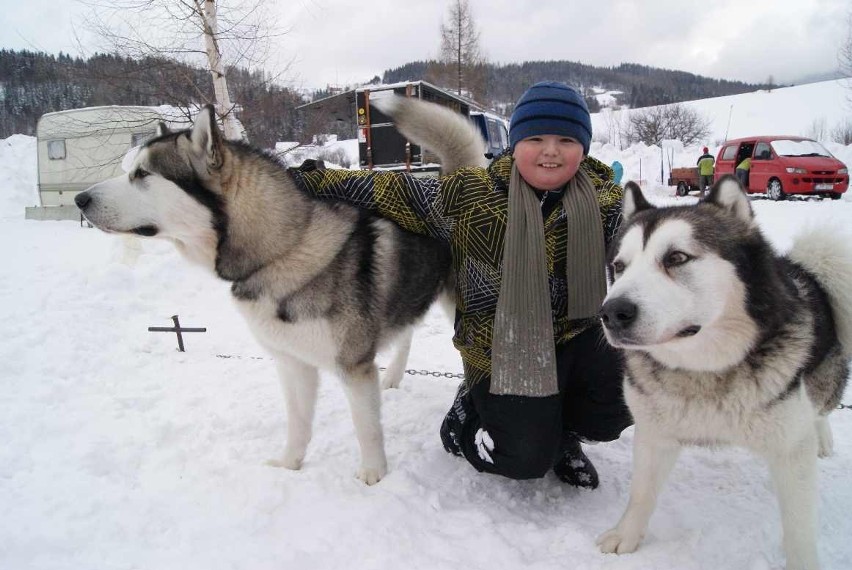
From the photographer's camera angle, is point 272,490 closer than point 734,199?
No

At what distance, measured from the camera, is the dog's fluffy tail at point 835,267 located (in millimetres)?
1792

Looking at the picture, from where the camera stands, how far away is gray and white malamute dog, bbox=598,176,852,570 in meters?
1.42

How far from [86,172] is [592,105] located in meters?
70.0

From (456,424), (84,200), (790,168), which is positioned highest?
(790,168)

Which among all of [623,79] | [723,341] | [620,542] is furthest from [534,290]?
[623,79]

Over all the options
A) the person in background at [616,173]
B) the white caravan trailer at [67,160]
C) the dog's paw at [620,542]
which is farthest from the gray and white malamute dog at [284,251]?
the white caravan trailer at [67,160]

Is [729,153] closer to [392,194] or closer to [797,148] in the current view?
[797,148]

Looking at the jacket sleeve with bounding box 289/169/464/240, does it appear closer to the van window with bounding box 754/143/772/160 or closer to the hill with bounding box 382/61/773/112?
the van window with bounding box 754/143/772/160

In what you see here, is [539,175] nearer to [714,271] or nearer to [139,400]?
[714,271]

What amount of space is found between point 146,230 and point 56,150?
12.6m

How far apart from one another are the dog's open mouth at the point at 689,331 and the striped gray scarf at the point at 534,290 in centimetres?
62

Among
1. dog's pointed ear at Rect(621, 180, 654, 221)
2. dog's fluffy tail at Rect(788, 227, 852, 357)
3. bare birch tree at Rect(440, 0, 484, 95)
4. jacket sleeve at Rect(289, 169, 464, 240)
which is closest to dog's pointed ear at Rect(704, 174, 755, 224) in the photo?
dog's pointed ear at Rect(621, 180, 654, 221)

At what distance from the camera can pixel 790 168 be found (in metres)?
11.7

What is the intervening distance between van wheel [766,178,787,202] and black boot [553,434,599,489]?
12.6 meters
